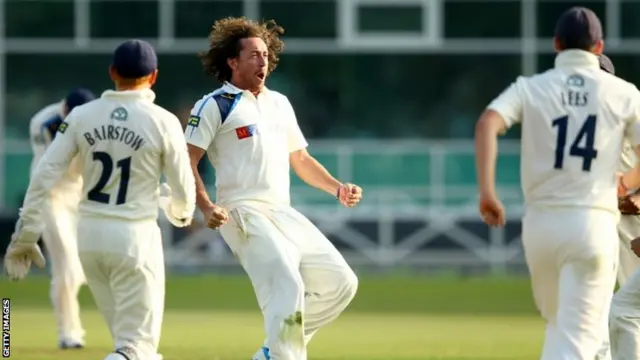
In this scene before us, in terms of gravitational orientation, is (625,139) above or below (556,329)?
above

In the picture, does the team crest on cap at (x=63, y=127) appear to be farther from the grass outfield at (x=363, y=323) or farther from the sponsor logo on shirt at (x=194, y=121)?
the grass outfield at (x=363, y=323)

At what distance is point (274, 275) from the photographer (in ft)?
40.1

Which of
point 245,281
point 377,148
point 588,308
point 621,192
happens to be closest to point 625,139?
point 621,192

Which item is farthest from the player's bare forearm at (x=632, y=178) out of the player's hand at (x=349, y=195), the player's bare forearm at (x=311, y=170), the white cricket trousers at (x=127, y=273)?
the white cricket trousers at (x=127, y=273)

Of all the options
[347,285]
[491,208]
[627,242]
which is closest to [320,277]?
[347,285]

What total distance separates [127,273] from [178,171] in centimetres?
70

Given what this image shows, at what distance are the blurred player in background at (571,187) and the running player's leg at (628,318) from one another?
3.33 feet

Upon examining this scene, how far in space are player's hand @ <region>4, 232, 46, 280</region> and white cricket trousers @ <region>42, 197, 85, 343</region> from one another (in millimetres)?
4682

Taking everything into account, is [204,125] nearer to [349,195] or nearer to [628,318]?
[349,195]

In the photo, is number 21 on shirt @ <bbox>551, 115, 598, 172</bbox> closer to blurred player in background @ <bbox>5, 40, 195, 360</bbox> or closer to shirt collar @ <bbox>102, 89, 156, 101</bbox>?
blurred player in background @ <bbox>5, 40, 195, 360</bbox>

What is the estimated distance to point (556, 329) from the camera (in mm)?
11008

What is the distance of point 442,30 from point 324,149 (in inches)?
121

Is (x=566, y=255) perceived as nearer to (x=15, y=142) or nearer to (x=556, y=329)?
(x=556, y=329)

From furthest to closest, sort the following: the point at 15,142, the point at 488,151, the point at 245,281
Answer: the point at 15,142, the point at 245,281, the point at 488,151
